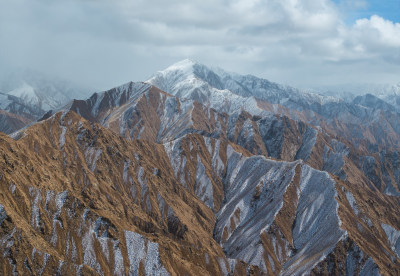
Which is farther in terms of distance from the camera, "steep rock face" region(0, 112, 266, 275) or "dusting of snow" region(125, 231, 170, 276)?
"dusting of snow" region(125, 231, 170, 276)

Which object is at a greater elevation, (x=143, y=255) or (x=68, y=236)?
(x=68, y=236)

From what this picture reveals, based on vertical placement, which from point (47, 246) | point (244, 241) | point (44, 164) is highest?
point (44, 164)

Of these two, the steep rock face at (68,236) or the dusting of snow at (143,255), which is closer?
the steep rock face at (68,236)

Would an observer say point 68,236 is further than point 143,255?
Result: No

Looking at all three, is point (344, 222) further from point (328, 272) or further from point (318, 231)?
point (328, 272)

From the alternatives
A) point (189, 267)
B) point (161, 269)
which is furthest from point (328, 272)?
point (161, 269)

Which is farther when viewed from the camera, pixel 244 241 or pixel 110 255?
pixel 244 241

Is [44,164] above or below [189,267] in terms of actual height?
above

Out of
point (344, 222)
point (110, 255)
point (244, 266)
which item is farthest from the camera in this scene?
point (344, 222)

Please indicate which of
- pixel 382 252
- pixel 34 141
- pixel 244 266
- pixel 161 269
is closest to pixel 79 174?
pixel 34 141

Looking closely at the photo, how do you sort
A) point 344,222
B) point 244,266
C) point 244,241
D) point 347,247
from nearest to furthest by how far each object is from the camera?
point 244,266, point 347,247, point 344,222, point 244,241
